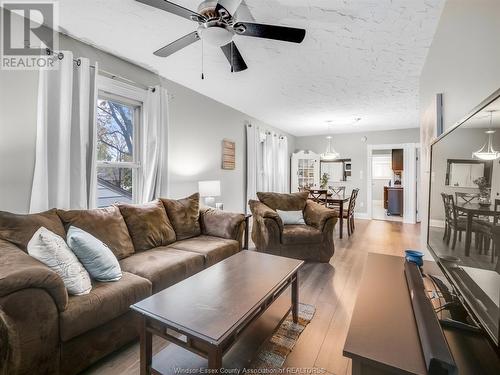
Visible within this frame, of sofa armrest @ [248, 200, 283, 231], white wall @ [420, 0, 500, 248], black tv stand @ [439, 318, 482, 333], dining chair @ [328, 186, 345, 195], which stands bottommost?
black tv stand @ [439, 318, 482, 333]

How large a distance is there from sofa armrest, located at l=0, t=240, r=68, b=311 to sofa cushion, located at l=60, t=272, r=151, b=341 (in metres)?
0.08

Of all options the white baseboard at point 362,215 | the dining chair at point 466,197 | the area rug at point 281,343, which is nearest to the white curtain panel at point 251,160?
the area rug at point 281,343

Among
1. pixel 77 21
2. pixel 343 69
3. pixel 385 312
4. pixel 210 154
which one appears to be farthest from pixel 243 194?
pixel 385 312

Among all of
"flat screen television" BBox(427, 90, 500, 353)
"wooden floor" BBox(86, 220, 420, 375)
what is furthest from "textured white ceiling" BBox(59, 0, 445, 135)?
"wooden floor" BBox(86, 220, 420, 375)

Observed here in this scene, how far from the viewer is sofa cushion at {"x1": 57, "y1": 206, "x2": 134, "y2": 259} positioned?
6.68 feet

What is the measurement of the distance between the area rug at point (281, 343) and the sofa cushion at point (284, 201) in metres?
1.87

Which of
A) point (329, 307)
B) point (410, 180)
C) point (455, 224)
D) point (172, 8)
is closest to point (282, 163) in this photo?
point (410, 180)

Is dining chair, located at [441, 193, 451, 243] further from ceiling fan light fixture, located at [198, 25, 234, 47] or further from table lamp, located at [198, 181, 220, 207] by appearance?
table lamp, located at [198, 181, 220, 207]

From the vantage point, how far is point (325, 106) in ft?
14.6

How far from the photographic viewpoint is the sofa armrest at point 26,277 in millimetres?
1141

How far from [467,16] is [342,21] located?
0.87 meters

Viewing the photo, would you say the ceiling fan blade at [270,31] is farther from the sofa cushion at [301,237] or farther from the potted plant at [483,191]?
the sofa cushion at [301,237]

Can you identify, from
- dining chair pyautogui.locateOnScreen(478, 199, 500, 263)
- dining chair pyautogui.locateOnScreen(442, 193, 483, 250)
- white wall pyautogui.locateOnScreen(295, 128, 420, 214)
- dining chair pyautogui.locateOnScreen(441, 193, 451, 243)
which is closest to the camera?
dining chair pyautogui.locateOnScreen(478, 199, 500, 263)

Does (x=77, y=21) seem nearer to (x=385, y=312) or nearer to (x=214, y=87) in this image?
(x=214, y=87)
